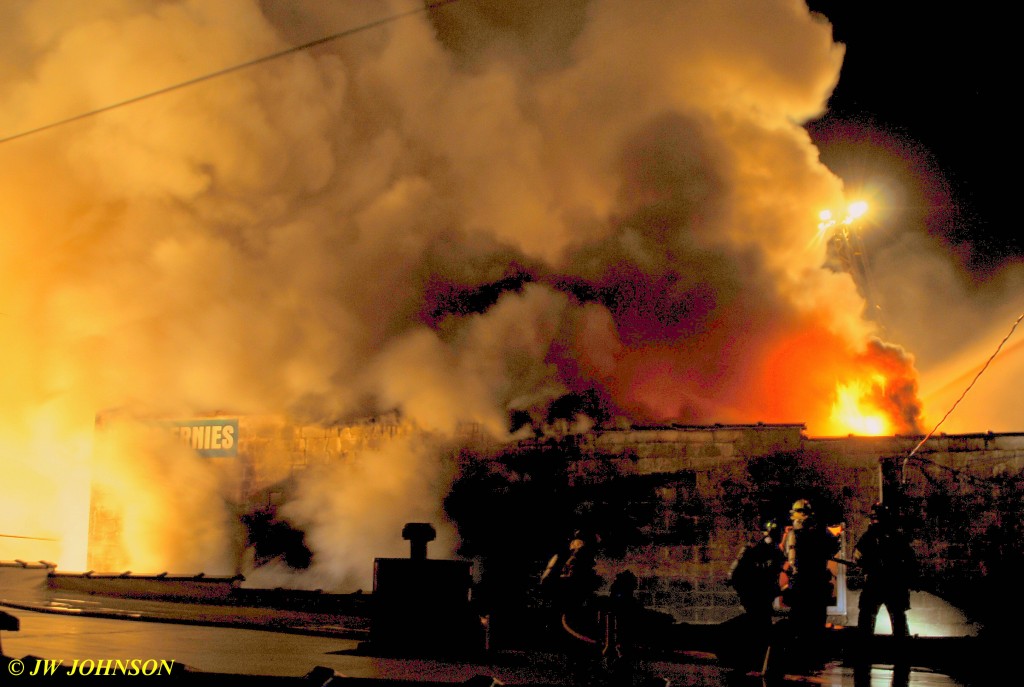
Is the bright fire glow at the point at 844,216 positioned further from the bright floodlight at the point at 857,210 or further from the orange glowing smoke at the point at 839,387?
the orange glowing smoke at the point at 839,387

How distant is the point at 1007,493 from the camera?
12625mm

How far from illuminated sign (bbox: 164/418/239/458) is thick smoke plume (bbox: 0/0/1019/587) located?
0.39 m

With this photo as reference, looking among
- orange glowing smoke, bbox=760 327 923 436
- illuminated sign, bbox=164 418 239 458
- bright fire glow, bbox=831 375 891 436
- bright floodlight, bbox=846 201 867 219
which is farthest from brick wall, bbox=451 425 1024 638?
bright floodlight, bbox=846 201 867 219

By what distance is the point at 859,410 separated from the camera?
1742 centimetres

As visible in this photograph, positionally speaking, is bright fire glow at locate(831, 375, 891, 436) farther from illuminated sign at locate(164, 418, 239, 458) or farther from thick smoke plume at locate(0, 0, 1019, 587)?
illuminated sign at locate(164, 418, 239, 458)

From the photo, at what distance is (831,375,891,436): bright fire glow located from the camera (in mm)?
16984

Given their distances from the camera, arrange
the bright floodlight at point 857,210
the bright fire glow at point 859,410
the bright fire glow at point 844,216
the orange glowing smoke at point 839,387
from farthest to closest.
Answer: the bright floodlight at point 857,210 < the bright fire glow at point 844,216 < the orange glowing smoke at point 839,387 < the bright fire glow at point 859,410

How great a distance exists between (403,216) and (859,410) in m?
10.2

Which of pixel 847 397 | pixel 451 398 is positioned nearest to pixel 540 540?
pixel 451 398

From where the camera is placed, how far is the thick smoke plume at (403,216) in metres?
17.8

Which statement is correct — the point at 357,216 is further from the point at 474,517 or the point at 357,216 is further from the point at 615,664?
the point at 615,664

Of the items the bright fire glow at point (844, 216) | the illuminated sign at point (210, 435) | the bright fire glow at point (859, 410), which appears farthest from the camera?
the bright fire glow at point (844, 216)

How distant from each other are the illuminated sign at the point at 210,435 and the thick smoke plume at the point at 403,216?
39 centimetres

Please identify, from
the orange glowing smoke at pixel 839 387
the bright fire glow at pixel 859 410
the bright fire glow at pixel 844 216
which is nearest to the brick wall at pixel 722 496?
the bright fire glow at pixel 859 410
